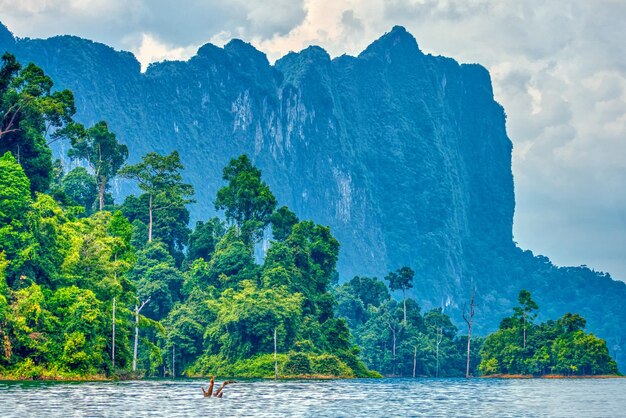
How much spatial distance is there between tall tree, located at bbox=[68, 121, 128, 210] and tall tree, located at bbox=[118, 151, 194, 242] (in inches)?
68.4

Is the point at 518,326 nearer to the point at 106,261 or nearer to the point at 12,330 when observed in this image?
the point at 106,261

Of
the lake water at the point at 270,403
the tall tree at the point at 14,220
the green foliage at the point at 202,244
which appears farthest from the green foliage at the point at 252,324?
the tall tree at the point at 14,220

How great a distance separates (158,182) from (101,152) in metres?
7.98

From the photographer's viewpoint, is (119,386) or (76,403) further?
(119,386)

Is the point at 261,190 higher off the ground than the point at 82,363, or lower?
higher

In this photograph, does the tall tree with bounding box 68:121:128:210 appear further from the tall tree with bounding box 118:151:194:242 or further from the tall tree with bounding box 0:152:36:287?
the tall tree with bounding box 0:152:36:287

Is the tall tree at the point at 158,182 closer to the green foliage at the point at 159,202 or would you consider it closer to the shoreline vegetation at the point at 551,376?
the green foliage at the point at 159,202

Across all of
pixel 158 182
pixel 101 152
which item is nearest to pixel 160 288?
pixel 158 182

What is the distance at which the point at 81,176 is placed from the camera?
119000 millimetres

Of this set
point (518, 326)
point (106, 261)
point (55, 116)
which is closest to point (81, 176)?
point (55, 116)

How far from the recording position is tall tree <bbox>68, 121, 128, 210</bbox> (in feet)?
376

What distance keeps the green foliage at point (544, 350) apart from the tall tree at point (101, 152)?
2247 inches

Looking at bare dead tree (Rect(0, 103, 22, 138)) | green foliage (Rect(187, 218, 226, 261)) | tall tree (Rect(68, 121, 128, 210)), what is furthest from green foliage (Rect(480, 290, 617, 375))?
bare dead tree (Rect(0, 103, 22, 138))

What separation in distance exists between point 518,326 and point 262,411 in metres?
90.7
